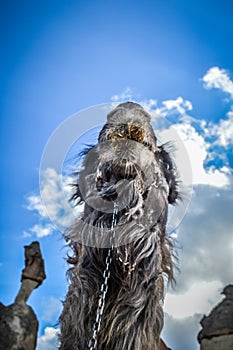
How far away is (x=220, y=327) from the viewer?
434 cm

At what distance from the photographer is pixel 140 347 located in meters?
2.37

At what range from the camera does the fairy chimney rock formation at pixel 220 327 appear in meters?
4.27

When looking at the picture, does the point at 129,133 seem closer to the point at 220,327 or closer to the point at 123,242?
the point at 123,242

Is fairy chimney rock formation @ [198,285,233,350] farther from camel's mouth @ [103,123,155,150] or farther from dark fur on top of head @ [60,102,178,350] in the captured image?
camel's mouth @ [103,123,155,150]

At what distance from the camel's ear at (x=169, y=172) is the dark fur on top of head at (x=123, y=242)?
218 mm

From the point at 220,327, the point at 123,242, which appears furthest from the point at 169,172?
the point at 220,327

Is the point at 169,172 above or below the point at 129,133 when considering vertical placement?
above

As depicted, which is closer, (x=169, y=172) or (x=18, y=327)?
(x=169, y=172)

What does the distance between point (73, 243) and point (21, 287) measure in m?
5.14

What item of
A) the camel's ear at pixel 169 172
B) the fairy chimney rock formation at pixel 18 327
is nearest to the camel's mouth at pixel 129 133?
the camel's ear at pixel 169 172

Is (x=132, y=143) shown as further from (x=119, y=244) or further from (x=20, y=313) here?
(x=20, y=313)

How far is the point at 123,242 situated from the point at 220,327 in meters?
2.36

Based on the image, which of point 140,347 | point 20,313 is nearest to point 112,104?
point 140,347

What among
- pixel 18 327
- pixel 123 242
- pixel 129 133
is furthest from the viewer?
pixel 18 327
